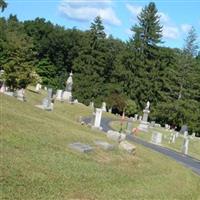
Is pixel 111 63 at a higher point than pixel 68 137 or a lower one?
higher

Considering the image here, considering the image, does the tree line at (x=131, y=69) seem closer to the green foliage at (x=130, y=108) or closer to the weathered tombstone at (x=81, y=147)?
the green foliage at (x=130, y=108)

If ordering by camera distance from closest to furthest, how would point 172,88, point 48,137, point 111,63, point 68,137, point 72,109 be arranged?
point 48,137 < point 68,137 < point 72,109 < point 172,88 < point 111,63

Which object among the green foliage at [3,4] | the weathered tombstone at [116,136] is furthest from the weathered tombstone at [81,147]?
the green foliage at [3,4]

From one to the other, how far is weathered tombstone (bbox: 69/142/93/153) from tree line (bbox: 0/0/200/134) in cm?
5432

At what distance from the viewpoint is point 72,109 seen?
169 ft

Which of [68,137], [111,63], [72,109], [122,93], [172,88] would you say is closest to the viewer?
[68,137]

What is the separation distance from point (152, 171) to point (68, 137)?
342 centimetres

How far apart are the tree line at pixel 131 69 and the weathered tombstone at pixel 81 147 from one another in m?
54.3

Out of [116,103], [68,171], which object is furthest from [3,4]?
[116,103]

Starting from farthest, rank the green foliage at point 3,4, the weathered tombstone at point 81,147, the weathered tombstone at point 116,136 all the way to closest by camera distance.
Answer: the green foliage at point 3,4
the weathered tombstone at point 116,136
the weathered tombstone at point 81,147

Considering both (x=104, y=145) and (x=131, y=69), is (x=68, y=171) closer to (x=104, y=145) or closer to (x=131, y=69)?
(x=104, y=145)

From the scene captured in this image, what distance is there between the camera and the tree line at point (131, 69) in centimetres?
8050

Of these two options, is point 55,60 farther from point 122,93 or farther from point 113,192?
point 113,192

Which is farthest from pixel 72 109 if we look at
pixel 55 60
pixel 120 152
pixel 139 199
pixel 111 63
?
pixel 55 60
